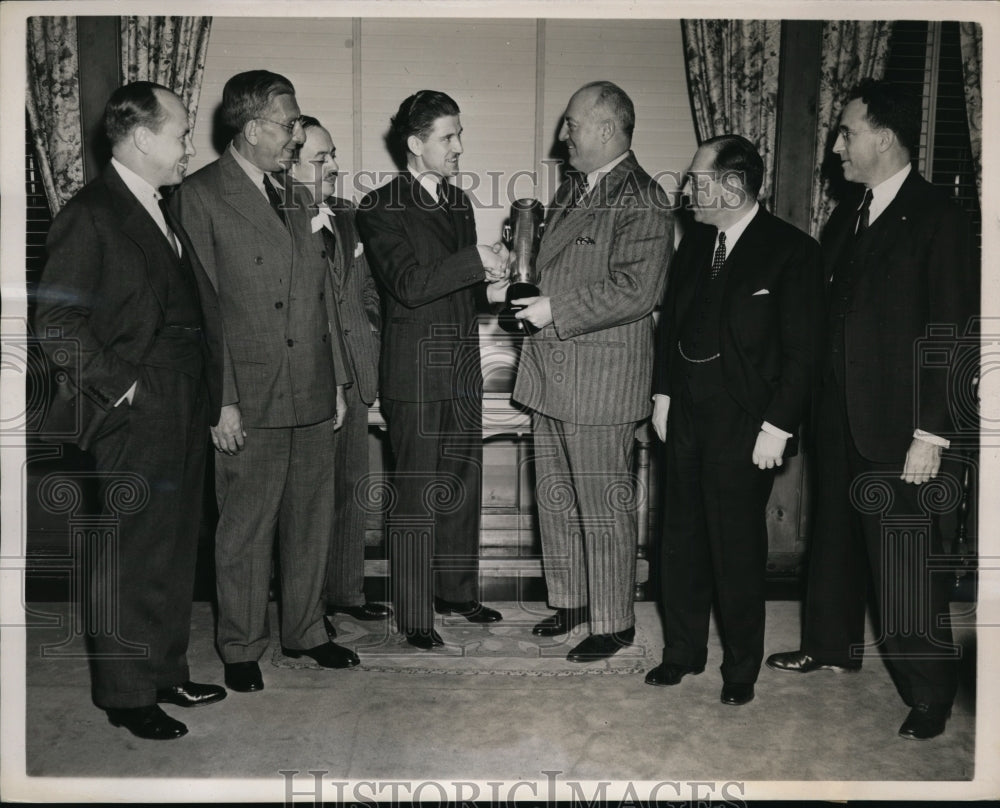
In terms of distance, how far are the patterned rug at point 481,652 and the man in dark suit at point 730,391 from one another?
0.25m

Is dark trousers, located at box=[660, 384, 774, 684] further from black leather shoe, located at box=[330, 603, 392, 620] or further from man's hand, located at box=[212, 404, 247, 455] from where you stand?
man's hand, located at box=[212, 404, 247, 455]

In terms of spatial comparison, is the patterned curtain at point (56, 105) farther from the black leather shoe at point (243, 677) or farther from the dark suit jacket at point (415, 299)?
the black leather shoe at point (243, 677)

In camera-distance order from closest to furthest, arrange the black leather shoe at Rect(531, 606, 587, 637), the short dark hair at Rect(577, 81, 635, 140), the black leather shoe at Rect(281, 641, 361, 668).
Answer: the short dark hair at Rect(577, 81, 635, 140), the black leather shoe at Rect(281, 641, 361, 668), the black leather shoe at Rect(531, 606, 587, 637)

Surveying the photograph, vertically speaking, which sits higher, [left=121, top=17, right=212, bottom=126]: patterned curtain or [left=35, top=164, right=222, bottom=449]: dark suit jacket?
[left=121, top=17, right=212, bottom=126]: patterned curtain

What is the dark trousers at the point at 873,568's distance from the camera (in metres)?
2.90

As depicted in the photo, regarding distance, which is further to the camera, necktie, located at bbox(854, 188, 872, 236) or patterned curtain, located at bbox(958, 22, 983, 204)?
patterned curtain, located at bbox(958, 22, 983, 204)

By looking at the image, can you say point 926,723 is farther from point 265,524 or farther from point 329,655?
point 265,524

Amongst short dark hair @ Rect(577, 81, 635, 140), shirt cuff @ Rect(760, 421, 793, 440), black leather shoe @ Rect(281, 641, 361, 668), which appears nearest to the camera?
shirt cuff @ Rect(760, 421, 793, 440)

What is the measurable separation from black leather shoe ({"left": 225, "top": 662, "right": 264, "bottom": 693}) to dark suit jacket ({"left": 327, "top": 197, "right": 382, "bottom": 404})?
1.06 meters

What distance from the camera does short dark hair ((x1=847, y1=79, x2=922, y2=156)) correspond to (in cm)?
294

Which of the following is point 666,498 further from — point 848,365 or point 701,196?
point 701,196

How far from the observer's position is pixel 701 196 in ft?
10.00

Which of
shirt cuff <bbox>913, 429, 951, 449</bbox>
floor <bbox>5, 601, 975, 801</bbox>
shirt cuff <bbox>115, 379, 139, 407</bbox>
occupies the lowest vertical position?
floor <bbox>5, 601, 975, 801</bbox>

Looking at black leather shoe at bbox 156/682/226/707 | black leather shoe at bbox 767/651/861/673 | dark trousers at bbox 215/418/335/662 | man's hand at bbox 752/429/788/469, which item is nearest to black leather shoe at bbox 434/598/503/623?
dark trousers at bbox 215/418/335/662
